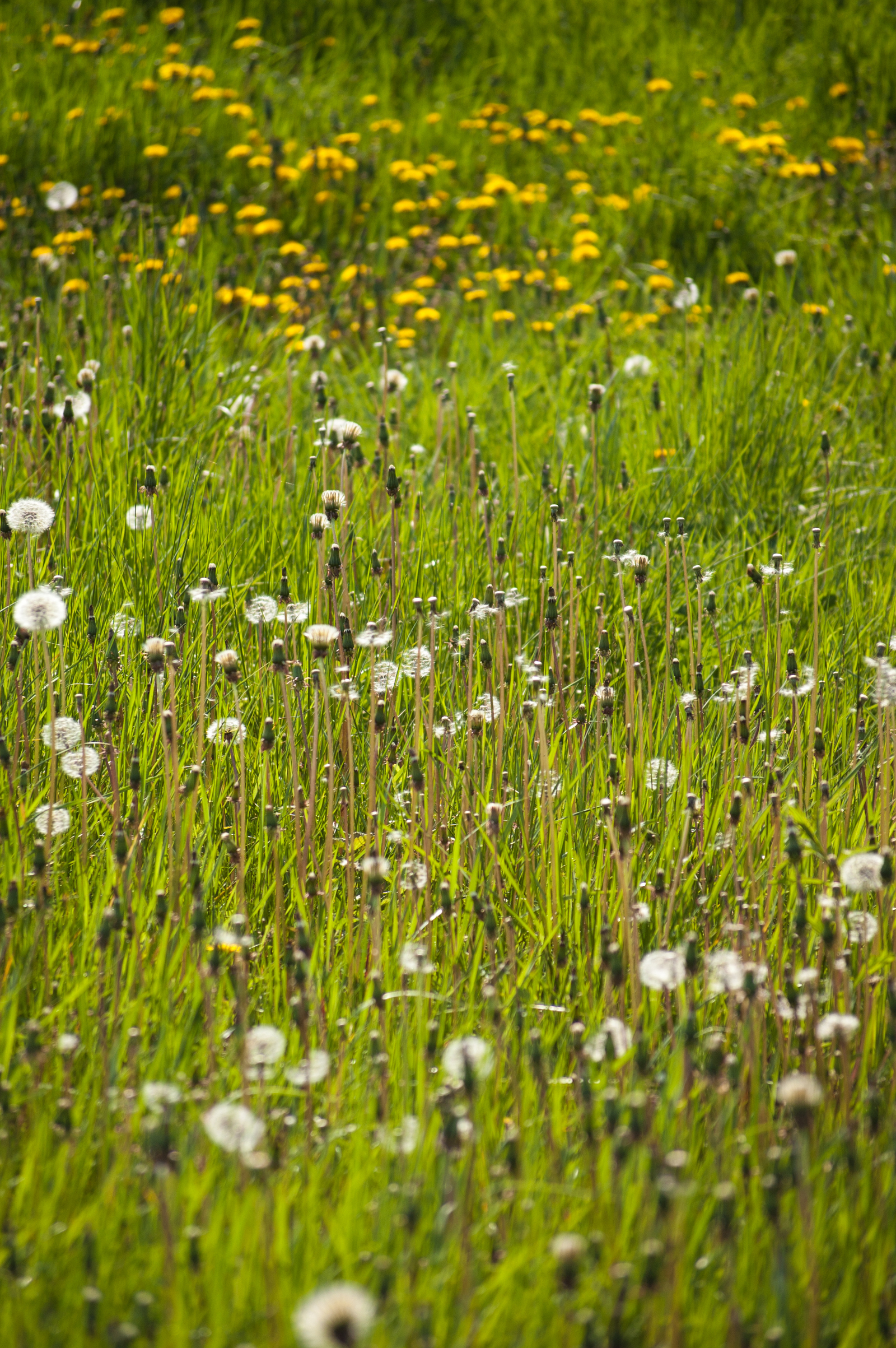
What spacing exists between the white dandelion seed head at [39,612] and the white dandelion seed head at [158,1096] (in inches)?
35.4

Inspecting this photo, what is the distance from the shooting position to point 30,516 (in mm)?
2758

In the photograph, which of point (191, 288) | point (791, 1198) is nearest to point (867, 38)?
point (191, 288)

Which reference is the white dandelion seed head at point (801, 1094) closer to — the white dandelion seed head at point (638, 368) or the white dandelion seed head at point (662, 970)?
the white dandelion seed head at point (662, 970)

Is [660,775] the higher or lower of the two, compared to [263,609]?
lower

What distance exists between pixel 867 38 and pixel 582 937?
25.9ft

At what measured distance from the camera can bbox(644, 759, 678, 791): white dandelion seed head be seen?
8.18ft

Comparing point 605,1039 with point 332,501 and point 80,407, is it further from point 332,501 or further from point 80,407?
point 80,407

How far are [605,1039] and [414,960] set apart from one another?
35 centimetres

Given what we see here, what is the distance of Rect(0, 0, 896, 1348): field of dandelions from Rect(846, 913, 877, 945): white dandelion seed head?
0.04 ft

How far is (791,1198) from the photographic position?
5.26 feet

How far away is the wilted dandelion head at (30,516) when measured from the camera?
2730mm

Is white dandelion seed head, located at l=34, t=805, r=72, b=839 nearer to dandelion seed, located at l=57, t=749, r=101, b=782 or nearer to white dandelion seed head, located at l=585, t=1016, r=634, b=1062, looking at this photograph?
dandelion seed, located at l=57, t=749, r=101, b=782

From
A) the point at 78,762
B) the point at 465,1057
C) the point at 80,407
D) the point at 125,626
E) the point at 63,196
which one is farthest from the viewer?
the point at 63,196

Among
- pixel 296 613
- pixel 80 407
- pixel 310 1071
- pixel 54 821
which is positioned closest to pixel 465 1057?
pixel 310 1071
